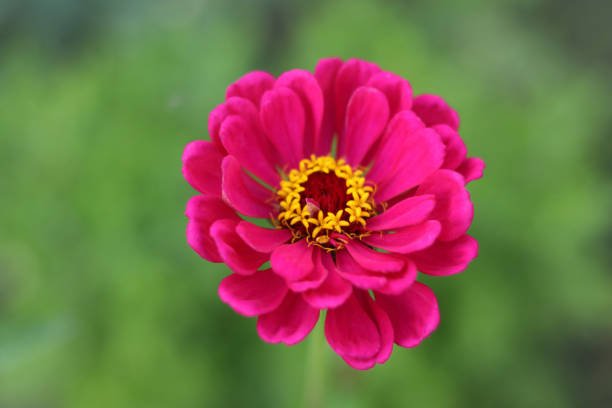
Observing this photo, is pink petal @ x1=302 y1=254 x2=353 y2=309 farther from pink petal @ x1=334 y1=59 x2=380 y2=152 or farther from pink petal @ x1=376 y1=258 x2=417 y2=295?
pink petal @ x1=334 y1=59 x2=380 y2=152

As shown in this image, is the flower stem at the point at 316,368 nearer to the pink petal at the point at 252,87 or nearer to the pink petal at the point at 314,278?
the pink petal at the point at 314,278

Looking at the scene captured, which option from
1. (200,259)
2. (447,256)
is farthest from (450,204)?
(200,259)

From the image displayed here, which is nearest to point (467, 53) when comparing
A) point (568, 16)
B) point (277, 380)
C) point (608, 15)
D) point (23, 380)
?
point (568, 16)

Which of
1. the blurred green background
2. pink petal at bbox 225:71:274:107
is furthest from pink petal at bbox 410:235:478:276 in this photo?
the blurred green background

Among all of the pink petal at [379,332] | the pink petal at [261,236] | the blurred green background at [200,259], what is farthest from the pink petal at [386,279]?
the blurred green background at [200,259]

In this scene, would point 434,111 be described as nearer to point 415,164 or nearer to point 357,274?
point 415,164
